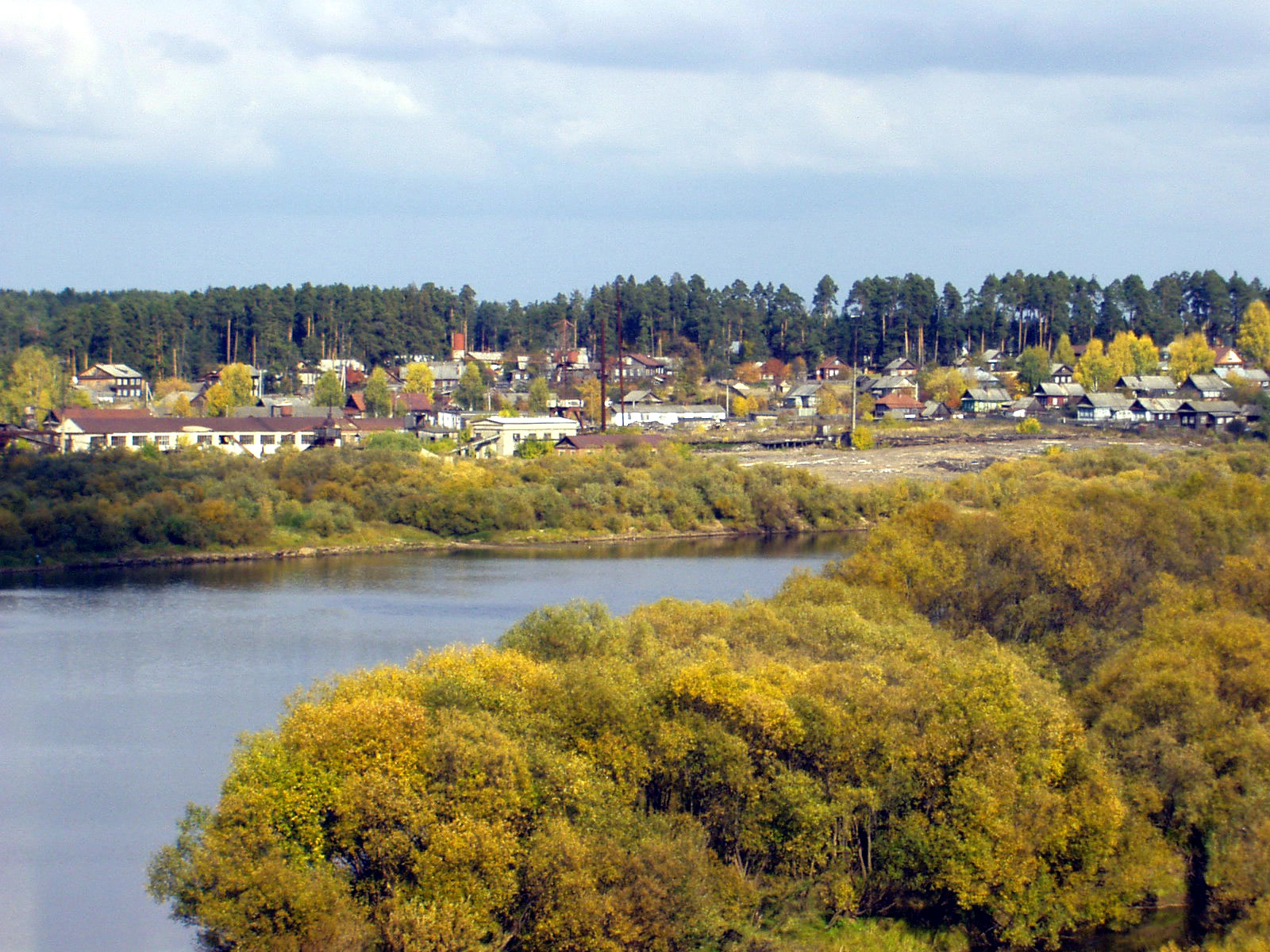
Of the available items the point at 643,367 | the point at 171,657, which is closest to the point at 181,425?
the point at 171,657

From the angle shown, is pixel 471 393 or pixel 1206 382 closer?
pixel 1206 382

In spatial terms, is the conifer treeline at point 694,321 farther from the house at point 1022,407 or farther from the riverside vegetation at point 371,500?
the riverside vegetation at point 371,500

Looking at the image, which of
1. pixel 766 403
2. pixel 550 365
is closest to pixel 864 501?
pixel 766 403

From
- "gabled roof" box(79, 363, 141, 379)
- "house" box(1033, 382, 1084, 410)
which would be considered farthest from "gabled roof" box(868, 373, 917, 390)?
"gabled roof" box(79, 363, 141, 379)

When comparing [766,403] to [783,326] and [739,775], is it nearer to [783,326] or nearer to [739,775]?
[783,326]

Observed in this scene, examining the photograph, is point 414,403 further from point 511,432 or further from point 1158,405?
point 1158,405

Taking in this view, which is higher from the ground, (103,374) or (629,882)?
(103,374)

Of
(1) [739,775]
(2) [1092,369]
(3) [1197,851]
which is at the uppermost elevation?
(2) [1092,369]

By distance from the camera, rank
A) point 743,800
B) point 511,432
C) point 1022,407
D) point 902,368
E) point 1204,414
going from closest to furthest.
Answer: point 743,800, point 511,432, point 1204,414, point 1022,407, point 902,368
